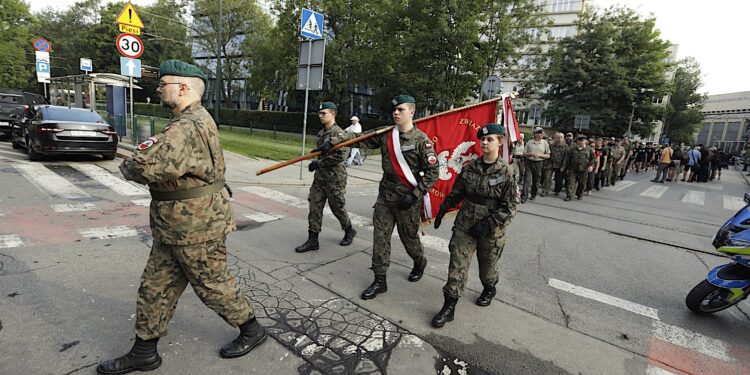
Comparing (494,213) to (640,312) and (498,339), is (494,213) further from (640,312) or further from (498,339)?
(640,312)

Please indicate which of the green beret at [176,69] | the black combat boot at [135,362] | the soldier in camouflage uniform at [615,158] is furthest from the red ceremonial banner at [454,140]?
the soldier in camouflage uniform at [615,158]

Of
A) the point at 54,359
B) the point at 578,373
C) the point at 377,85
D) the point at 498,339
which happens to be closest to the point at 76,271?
the point at 54,359

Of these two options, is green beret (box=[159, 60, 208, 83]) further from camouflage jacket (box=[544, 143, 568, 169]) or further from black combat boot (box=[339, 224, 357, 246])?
camouflage jacket (box=[544, 143, 568, 169])

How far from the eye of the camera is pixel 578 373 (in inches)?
112

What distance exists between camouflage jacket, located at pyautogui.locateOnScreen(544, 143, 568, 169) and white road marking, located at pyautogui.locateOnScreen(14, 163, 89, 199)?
1084 cm

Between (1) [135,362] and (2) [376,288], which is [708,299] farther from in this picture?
(1) [135,362]

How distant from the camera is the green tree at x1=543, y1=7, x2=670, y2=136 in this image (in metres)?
28.0

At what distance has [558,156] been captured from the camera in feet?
35.4

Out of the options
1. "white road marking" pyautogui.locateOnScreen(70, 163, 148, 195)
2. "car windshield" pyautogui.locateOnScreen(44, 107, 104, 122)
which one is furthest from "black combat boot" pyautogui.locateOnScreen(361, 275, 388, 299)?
"car windshield" pyautogui.locateOnScreen(44, 107, 104, 122)

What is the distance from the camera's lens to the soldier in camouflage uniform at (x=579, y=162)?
34.5ft

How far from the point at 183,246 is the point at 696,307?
15.7 feet

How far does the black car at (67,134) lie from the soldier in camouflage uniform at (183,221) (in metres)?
9.68

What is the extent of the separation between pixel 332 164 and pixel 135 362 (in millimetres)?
3001

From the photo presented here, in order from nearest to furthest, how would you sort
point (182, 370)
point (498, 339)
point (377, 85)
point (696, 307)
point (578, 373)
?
point (182, 370)
point (578, 373)
point (498, 339)
point (696, 307)
point (377, 85)
